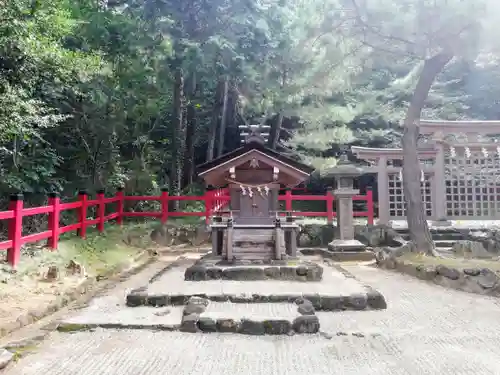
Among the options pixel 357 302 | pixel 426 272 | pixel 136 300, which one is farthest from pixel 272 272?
pixel 426 272

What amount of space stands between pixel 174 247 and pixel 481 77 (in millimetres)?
20305

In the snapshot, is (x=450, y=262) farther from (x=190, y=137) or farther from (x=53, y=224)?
(x=190, y=137)

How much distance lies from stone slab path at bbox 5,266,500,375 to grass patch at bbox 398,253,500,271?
8.21 ft

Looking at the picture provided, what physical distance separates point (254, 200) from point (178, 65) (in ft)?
20.3

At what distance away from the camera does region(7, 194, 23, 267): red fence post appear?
6180 millimetres

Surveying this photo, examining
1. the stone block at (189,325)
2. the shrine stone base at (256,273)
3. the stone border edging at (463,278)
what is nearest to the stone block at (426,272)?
the stone border edging at (463,278)

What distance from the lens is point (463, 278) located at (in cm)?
697

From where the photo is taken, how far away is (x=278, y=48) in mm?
13750

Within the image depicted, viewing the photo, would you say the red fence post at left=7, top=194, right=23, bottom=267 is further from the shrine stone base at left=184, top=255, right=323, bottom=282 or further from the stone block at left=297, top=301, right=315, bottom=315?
the stone block at left=297, top=301, right=315, bottom=315

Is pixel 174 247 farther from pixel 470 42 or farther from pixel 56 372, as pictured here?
pixel 470 42

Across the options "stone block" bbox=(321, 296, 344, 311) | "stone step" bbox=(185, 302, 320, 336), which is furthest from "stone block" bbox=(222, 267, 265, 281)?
"stone step" bbox=(185, 302, 320, 336)

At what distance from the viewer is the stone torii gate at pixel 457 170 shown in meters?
13.0

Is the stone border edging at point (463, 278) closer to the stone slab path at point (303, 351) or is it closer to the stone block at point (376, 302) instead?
the stone slab path at point (303, 351)

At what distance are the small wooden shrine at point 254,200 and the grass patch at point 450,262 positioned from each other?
2.87 metres
